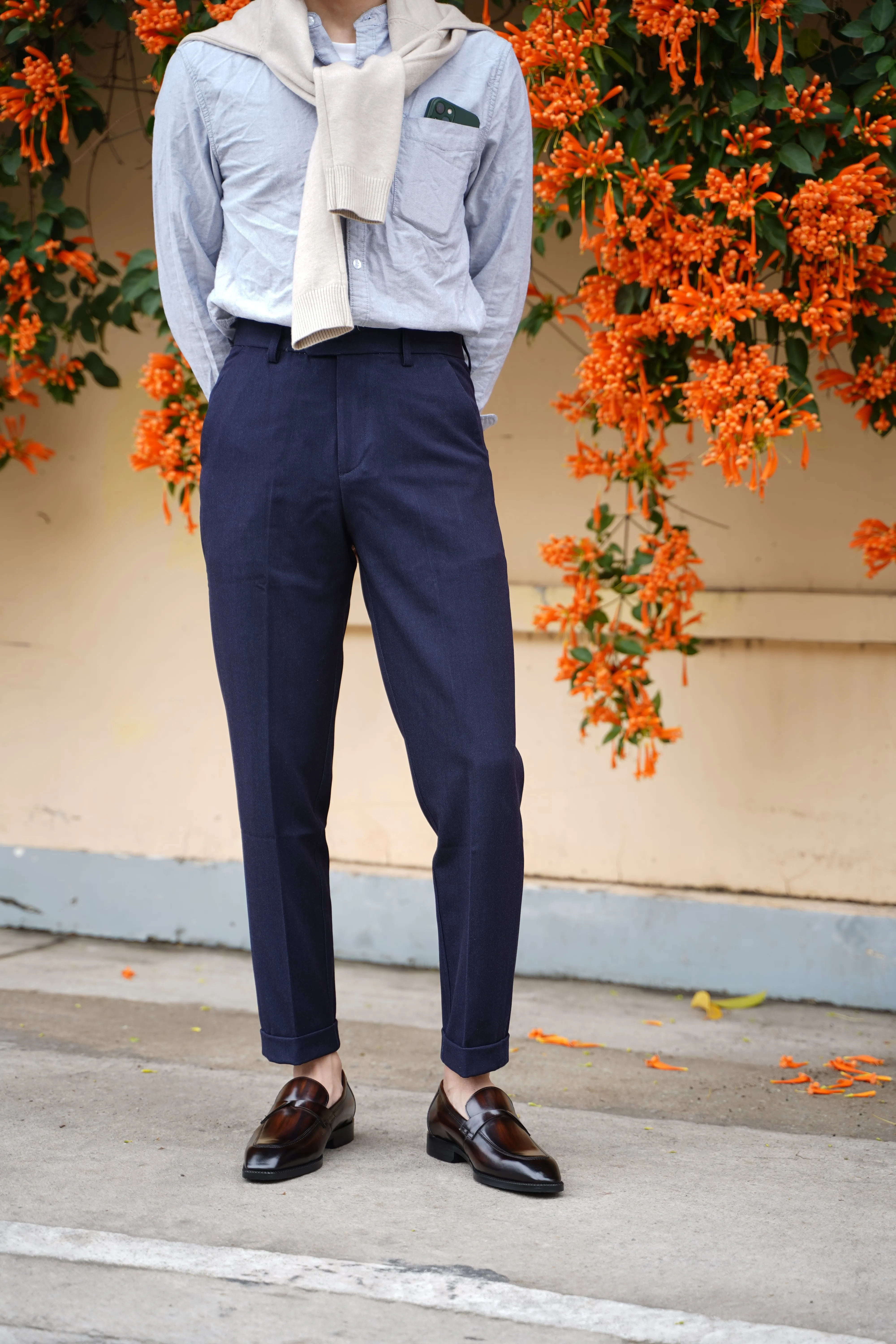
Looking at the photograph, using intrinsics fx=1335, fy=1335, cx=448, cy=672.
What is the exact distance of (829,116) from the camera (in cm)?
243

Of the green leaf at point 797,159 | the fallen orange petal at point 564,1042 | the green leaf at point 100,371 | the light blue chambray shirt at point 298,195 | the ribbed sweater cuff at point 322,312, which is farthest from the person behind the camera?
the green leaf at point 100,371

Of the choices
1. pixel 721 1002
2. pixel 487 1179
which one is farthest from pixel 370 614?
pixel 721 1002

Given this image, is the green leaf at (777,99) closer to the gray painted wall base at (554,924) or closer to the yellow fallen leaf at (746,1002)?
the gray painted wall base at (554,924)

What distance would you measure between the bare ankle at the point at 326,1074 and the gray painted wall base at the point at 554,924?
937 millimetres

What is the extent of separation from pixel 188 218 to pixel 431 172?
0.40 metres

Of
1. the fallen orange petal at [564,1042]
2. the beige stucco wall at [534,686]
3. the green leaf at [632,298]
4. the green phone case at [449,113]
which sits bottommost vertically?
the fallen orange petal at [564,1042]

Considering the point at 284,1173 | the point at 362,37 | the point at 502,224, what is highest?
the point at 362,37

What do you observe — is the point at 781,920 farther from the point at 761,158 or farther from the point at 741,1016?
the point at 761,158

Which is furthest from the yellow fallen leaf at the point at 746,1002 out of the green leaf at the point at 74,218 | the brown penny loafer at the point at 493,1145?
the green leaf at the point at 74,218

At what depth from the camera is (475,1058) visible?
1.98 metres

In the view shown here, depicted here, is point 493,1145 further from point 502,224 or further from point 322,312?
point 502,224

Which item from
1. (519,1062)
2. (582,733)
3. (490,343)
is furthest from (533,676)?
(490,343)

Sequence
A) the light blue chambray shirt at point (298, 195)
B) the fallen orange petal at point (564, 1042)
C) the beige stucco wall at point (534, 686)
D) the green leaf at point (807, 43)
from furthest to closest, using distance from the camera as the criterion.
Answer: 1. the beige stucco wall at point (534, 686)
2. the fallen orange petal at point (564, 1042)
3. the green leaf at point (807, 43)
4. the light blue chambray shirt at point (298, 195)

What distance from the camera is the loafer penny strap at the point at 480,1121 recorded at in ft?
6.46
